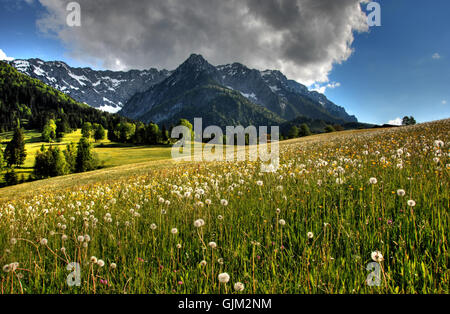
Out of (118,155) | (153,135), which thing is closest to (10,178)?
(118,155)

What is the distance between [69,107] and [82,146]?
158 meters

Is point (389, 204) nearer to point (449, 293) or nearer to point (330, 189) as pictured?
point (330, 189)

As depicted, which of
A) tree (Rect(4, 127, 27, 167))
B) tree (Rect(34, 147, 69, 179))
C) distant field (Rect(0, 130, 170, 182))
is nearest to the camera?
distant field (Rect(0, 130, 170, 182))

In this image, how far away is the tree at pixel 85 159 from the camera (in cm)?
7050

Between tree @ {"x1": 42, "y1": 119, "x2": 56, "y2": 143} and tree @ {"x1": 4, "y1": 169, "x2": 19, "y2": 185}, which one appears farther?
tree @ {"x1": 42, "y1": 119, "x2": 56, "y2": 143}

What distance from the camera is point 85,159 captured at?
7331 centimetres

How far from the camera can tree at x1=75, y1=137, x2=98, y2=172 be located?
70.5 meters

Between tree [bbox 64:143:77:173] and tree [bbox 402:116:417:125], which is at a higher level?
tree [bbox 402:116:417:125]

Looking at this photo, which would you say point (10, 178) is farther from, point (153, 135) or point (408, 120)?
point (408, 120)

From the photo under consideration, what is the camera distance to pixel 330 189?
12.1 feet

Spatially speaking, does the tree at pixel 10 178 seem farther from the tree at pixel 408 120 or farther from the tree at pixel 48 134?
the tree at pixel 408 120

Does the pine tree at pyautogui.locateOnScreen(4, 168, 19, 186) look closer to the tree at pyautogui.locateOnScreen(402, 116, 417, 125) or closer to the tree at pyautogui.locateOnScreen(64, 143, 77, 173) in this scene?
the tree at pyautogui.locateOnScreen(64, 143, 77, 173)

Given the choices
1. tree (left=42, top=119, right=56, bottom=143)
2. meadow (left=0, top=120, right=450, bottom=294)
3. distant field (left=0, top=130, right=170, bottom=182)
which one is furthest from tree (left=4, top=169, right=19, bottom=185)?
meadow (left=0, top=120, right=450, bottom=294)
